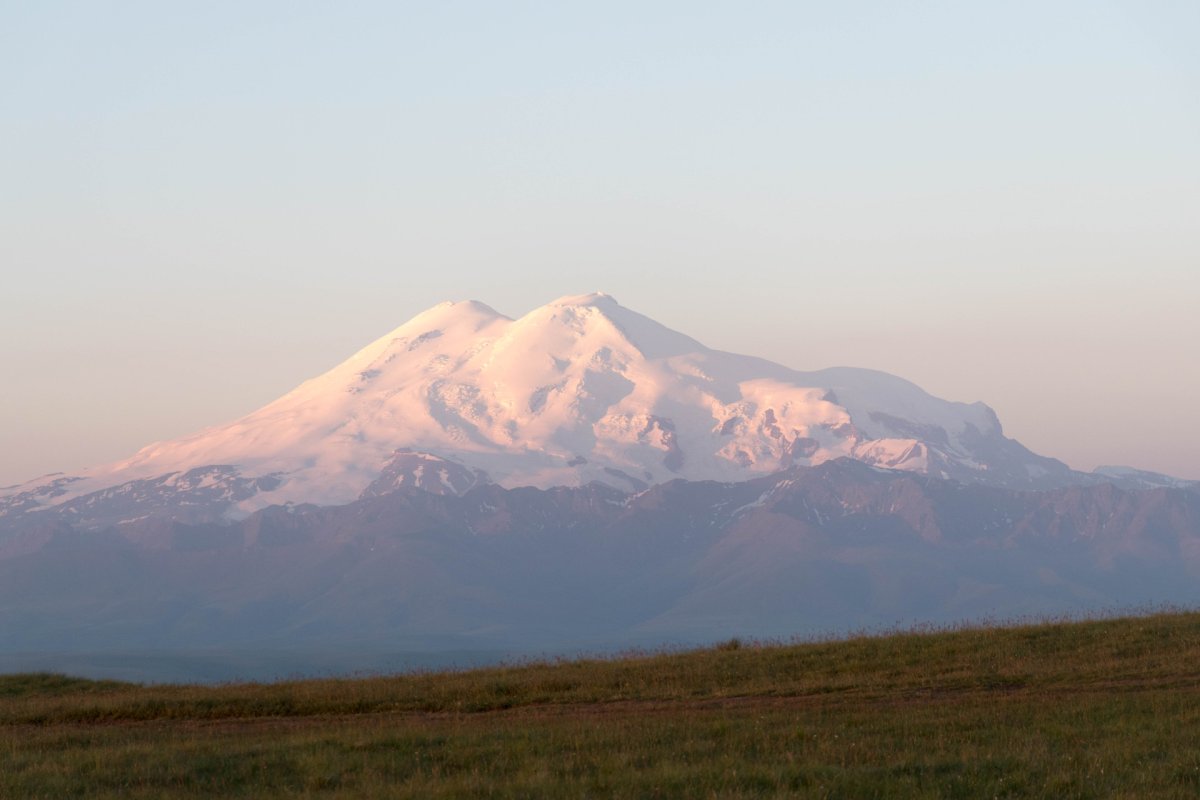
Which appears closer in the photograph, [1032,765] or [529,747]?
[1032,765]

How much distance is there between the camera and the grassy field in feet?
70.2

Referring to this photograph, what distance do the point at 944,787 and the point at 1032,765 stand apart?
1.69 metres

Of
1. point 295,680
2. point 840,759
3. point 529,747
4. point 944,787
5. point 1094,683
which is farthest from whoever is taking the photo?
point 295,680

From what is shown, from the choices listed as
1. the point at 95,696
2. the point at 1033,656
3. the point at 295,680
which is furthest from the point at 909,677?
the point at 95,696

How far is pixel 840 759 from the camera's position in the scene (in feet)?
74.5

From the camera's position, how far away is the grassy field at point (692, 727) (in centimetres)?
2139

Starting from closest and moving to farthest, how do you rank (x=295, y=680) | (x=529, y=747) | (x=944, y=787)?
(x=944, y=787) < (x=529, y=747) < (x=295, y=680)

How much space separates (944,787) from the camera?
20.8 meters

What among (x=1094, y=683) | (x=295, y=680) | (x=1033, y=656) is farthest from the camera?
(x=295, y=680)

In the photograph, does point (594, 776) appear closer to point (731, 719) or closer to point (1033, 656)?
point (731, 719)

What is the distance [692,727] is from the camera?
85.7 ft

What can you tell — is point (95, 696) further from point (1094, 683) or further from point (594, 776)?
point (1094, 683)

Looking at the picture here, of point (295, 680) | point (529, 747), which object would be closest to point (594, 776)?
point (529, 747)

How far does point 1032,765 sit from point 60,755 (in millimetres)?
14848
